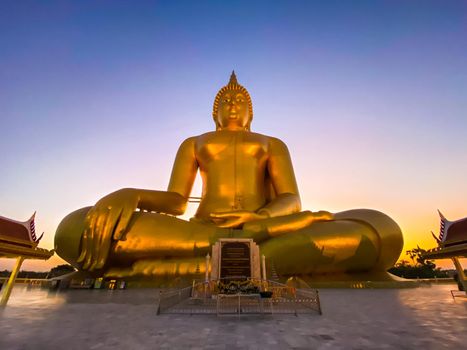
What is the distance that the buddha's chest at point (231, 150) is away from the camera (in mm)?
10633

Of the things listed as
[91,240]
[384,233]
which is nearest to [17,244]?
[91,240]

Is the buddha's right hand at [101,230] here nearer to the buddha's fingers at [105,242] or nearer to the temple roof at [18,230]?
the buddha's fingers at [105,242]

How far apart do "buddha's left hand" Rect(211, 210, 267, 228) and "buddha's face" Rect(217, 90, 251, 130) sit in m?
4.51

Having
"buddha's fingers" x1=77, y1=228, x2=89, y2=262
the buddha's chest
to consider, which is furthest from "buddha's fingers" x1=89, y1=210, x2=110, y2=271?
the buddha's chest

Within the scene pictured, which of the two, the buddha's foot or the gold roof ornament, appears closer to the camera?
the gold roof ornament

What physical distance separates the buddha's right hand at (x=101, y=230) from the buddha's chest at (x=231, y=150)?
3.53 metres

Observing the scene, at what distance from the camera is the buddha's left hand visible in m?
8.46

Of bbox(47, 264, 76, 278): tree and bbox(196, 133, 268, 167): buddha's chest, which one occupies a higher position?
bbox(196, 133, 268, 167): buddha's chest

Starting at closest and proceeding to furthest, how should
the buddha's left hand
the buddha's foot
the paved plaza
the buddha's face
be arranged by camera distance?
the paved plaza < the buddha's foot < the buddha's left hand < the buddha's face

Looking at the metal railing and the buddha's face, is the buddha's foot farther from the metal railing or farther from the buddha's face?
the buddha's face

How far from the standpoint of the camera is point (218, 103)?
12789 mm

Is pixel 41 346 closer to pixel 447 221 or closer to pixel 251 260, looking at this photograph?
pixel 251 260

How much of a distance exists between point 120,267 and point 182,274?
2.05 meters

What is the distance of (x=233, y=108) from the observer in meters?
12.0
